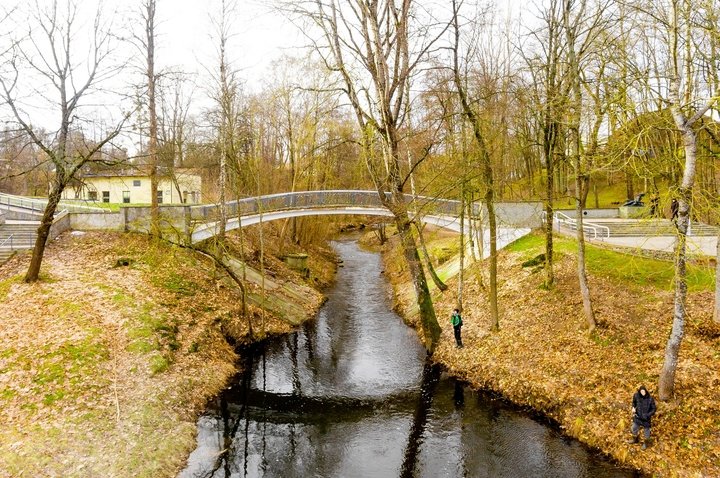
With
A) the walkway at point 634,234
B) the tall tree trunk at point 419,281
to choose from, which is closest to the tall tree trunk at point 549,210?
the walkway at point 634,234

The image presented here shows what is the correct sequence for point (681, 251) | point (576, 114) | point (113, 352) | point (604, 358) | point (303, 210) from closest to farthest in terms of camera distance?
point (681, 251), point (604, 358), point (576, 114), point (113, 352), point (303, 210)

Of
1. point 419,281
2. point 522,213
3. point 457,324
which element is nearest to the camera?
point 457,324

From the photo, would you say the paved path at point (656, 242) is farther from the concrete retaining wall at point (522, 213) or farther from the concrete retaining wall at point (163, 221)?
the concrete retaining wall at point (163, 221)

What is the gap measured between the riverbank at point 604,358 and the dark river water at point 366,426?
0.67 m

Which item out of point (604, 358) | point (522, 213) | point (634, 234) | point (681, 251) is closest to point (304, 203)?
point (522, 213)

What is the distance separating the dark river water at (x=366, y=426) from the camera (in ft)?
32.5

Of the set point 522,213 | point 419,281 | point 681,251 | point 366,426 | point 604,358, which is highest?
point 522,213

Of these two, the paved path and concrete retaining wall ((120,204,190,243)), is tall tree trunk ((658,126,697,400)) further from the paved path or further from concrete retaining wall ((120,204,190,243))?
concrete retaining wall ((120,204,190,243))

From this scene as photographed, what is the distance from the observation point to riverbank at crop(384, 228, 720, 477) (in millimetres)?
9539

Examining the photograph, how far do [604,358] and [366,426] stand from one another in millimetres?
6772

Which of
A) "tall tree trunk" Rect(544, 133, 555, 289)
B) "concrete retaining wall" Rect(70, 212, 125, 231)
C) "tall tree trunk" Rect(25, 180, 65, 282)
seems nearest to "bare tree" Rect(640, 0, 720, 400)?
"tall tree trunk" Rect(544, 133, 555, 289)

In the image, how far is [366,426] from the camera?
11805 mm

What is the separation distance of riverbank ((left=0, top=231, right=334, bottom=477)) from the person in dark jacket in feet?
33.0

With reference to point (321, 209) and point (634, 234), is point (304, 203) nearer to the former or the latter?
point (321, 209)
